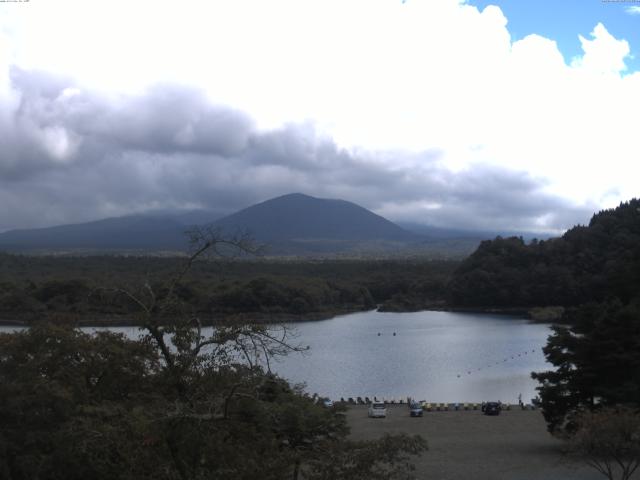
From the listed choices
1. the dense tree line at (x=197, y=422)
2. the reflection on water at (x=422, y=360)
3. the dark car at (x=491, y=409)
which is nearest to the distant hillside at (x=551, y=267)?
the reflection on water at (x=422, y=360)

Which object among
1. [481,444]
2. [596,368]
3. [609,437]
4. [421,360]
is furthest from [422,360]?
[609,437]

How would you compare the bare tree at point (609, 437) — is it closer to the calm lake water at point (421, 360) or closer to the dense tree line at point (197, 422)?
the dense tree line at point (197, 422)

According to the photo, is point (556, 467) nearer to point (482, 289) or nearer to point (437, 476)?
point (437, 476)

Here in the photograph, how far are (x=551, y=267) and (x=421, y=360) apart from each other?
34.3 metres

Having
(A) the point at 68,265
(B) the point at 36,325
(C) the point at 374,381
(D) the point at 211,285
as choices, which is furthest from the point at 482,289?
(B) the point at 36,325

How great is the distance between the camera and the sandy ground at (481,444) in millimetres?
13609

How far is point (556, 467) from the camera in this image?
13.9 m

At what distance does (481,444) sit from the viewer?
1683 centimetres

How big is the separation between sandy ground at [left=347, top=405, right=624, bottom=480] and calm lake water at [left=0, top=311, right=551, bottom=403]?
6087 millimetres

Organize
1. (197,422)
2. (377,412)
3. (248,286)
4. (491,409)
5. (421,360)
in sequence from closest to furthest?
(197,422) < (377,412) < (491,409) < (421,360) < (248,286)

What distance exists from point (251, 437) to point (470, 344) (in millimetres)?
38301

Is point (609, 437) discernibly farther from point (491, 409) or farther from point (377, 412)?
point (377, 412)

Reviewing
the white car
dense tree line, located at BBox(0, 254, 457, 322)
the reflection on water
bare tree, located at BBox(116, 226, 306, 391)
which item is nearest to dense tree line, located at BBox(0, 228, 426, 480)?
bare tree, located at BBox(116, 226, 306, 391)

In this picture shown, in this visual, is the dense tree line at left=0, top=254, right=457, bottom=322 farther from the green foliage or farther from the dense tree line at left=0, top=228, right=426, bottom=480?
the dense tree line at left=0, top=228, right=426, bottom=480
